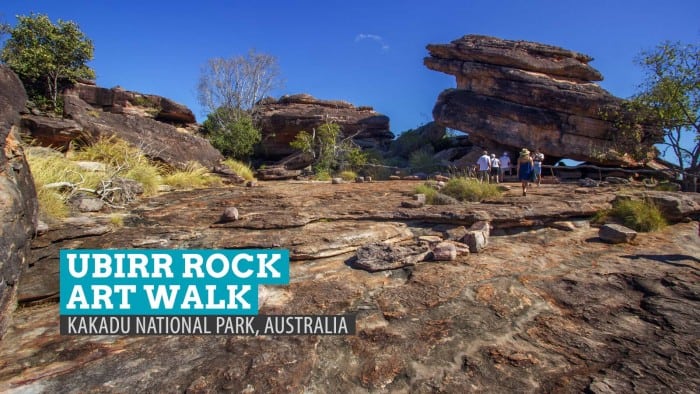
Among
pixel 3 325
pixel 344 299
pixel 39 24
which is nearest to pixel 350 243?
pixel 344 299

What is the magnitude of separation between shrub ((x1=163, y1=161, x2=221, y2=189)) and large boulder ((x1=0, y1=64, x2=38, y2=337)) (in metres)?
4.29

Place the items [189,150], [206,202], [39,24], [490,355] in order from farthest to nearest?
[39,24] < [189,150] < [206,202] < [490,355]

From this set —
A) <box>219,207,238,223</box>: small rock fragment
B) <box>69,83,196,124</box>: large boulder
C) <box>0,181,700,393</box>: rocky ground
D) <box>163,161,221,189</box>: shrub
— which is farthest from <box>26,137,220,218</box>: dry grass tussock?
<box>69,83,196,124</box>: large boulder

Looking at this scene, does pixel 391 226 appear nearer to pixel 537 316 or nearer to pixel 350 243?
pixel 350 243

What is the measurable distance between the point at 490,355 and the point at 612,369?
75 cm

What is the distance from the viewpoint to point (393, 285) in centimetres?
367

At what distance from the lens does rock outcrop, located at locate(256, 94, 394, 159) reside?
969 inches

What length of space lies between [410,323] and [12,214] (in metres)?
3.62

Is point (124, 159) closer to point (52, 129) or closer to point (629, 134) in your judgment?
point (52, 129)

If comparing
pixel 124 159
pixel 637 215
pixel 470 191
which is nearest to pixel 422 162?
pixel 470 191

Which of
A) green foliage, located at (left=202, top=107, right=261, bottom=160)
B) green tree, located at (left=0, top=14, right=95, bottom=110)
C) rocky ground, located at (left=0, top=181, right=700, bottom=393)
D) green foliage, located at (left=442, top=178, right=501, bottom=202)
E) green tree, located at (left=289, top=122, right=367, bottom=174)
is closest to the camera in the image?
rocky ground, located at (left=0, top=181, right=700, bottom=393)

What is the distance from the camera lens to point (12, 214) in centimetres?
311

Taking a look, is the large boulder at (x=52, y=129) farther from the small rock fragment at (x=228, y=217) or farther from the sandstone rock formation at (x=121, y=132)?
the small rock fragment at (x=228, y=217)

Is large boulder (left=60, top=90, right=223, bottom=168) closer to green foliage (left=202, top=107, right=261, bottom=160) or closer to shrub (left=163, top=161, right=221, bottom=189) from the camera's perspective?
shrub (left=163, top=161, right=221, bottom=189)
